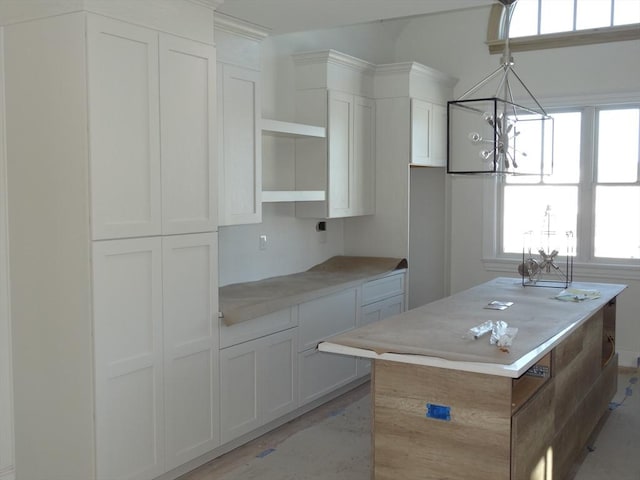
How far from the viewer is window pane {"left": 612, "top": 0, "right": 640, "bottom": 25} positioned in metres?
5.64

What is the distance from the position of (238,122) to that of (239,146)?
0.47ft

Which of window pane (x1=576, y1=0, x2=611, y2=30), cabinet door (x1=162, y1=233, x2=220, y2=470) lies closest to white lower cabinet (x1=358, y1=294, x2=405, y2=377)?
cabinet door (x1=162, y1=233, x2=220, y2=470)

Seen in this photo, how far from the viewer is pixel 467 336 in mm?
3098

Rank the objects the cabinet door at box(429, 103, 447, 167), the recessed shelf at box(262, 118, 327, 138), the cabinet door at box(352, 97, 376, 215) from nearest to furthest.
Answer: the recessed shelf at box(262, 118, 327, 138), the cabinet door at box(352, 97, 376, 215), the cabinet door at box(429, 103, 447, 167)

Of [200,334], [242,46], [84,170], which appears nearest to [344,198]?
[242,46]

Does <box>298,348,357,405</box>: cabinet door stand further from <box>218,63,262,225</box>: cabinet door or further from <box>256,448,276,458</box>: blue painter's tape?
<box>218,63,262,225</box>: cabinet door

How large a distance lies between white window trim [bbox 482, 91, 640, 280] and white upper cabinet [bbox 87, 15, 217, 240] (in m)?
3.42

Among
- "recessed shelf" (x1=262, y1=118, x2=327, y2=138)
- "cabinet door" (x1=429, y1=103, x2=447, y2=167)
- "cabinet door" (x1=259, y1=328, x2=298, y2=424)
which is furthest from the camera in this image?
"cabinet door" (x1=429, y1=103, x2=447, y2=167)

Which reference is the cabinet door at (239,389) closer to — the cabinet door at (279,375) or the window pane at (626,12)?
the cabinet door at (279,375)

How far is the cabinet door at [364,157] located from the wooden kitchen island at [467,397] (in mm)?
2107

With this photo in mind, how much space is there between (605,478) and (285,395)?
6.18 feet

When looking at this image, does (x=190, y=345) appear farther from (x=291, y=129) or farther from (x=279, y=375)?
(x=291, y=129)

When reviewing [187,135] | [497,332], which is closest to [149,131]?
[187,135]

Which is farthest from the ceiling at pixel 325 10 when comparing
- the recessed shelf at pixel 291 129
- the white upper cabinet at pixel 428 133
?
the white upper cabinet at pixel 428 133
